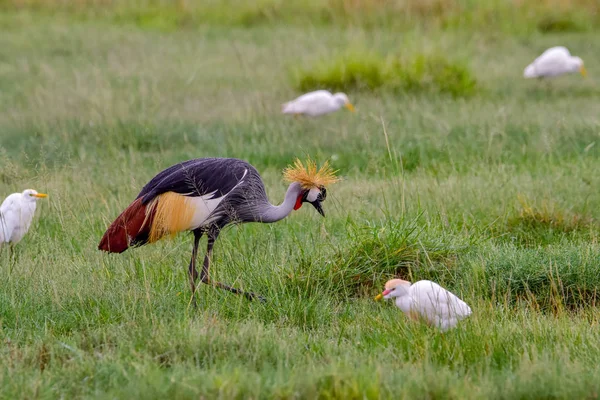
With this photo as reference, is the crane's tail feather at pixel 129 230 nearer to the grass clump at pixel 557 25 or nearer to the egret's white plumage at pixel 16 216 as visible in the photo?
the egret's white plumage at pixel 16 216

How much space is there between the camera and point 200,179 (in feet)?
17.9

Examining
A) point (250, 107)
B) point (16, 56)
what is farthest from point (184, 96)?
point (16, 56)

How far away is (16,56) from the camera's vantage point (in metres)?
13.9

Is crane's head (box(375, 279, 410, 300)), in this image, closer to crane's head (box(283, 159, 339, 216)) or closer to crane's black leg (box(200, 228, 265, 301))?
crane's black leg (box(200, 228, 265, 301))

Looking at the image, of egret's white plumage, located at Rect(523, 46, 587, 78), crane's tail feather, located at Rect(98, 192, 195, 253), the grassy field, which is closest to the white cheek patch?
the grassy field

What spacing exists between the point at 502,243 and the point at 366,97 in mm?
5206

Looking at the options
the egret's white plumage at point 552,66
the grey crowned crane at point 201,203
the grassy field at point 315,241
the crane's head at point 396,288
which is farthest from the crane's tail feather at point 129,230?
the egret's white plumage at point 552,66

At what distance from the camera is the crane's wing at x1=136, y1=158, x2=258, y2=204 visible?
5.45 meters

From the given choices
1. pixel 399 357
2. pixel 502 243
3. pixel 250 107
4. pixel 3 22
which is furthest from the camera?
pixel 3 22

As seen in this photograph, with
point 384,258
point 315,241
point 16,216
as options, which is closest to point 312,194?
point 315,241

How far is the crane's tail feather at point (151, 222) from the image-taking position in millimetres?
5395

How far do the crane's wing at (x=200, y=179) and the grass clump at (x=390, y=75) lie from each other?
238 inches

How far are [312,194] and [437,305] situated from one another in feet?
4.03

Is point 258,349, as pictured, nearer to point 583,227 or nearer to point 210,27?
point 583,227
